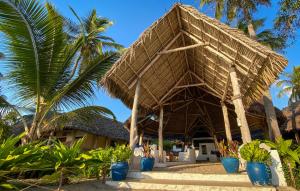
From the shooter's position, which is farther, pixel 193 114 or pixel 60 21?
pixel 193 114

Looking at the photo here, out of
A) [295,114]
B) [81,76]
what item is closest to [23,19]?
[81,76]

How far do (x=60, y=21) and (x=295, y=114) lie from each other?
17.6 m

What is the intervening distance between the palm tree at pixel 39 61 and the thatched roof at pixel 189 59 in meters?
1.42

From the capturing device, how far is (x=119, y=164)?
196 inches

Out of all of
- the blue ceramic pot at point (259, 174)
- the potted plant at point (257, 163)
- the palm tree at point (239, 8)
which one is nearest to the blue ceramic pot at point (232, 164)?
the potted plant at point (257, 163)

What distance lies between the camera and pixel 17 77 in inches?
183

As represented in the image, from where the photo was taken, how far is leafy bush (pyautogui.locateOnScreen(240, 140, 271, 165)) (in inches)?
163

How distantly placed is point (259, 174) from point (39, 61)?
5177 mm

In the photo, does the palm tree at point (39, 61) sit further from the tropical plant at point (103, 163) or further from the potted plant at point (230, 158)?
the potted plant at point (230, 158)

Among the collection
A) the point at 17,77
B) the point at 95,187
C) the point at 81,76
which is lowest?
the point at 95,187

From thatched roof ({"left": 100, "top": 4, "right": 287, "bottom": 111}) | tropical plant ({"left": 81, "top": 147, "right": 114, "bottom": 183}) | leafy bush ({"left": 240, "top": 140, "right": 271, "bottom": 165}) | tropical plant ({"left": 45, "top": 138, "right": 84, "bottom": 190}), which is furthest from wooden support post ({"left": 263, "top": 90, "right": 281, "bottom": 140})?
tropical plant ({"left": 45, "top": 138, "right": 84, "bottom": 190})

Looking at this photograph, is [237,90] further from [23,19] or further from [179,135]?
[179,135]

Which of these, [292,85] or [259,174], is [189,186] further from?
[292,85]

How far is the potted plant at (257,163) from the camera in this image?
3.95 metres
